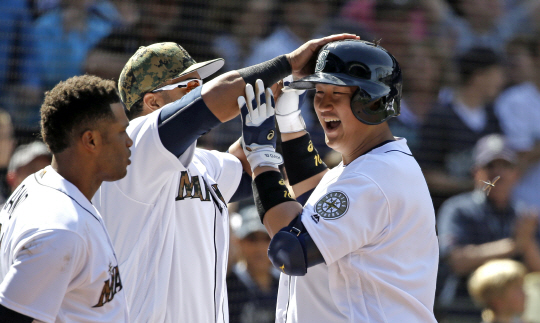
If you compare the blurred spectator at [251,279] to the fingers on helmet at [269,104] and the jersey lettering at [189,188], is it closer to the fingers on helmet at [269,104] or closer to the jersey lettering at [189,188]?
the jersey lettering at [189,188]

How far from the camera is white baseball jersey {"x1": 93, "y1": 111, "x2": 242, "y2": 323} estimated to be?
81.4 inches

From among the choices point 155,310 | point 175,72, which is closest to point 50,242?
point 155,310

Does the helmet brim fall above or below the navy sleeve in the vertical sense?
above

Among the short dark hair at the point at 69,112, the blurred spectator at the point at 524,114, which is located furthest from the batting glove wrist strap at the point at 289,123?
the blurred spectator at the point at 524,114

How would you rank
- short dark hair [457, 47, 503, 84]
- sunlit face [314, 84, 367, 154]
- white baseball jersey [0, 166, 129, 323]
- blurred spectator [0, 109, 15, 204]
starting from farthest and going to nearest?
short dark hair [457, 47, 503, 84]
blurred spectator [0, 109, 15, 204]
sunlit face [314, 84, 367, 154]
white baseball jersey [0, 166, 129, 323]

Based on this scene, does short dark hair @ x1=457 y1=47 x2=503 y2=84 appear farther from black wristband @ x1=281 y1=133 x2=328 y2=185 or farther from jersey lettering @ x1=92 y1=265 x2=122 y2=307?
jersey lettering @ x1=92 y1=265 x2=122 y2=307

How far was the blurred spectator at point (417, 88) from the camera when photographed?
19.4 ft

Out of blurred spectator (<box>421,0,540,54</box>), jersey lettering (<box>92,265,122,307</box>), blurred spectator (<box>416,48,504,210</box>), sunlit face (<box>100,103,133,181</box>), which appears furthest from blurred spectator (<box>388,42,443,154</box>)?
jersey lettering (<box>92,265,122,307</box>)

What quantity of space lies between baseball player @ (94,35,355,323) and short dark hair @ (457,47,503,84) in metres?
4.41

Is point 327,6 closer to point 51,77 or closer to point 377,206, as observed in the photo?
point 51,77

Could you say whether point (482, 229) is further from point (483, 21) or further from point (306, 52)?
point (306, 52)

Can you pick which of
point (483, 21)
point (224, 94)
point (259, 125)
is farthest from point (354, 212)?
point (483, 21)

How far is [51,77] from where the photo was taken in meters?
5.32

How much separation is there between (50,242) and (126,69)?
1143 millimetres
